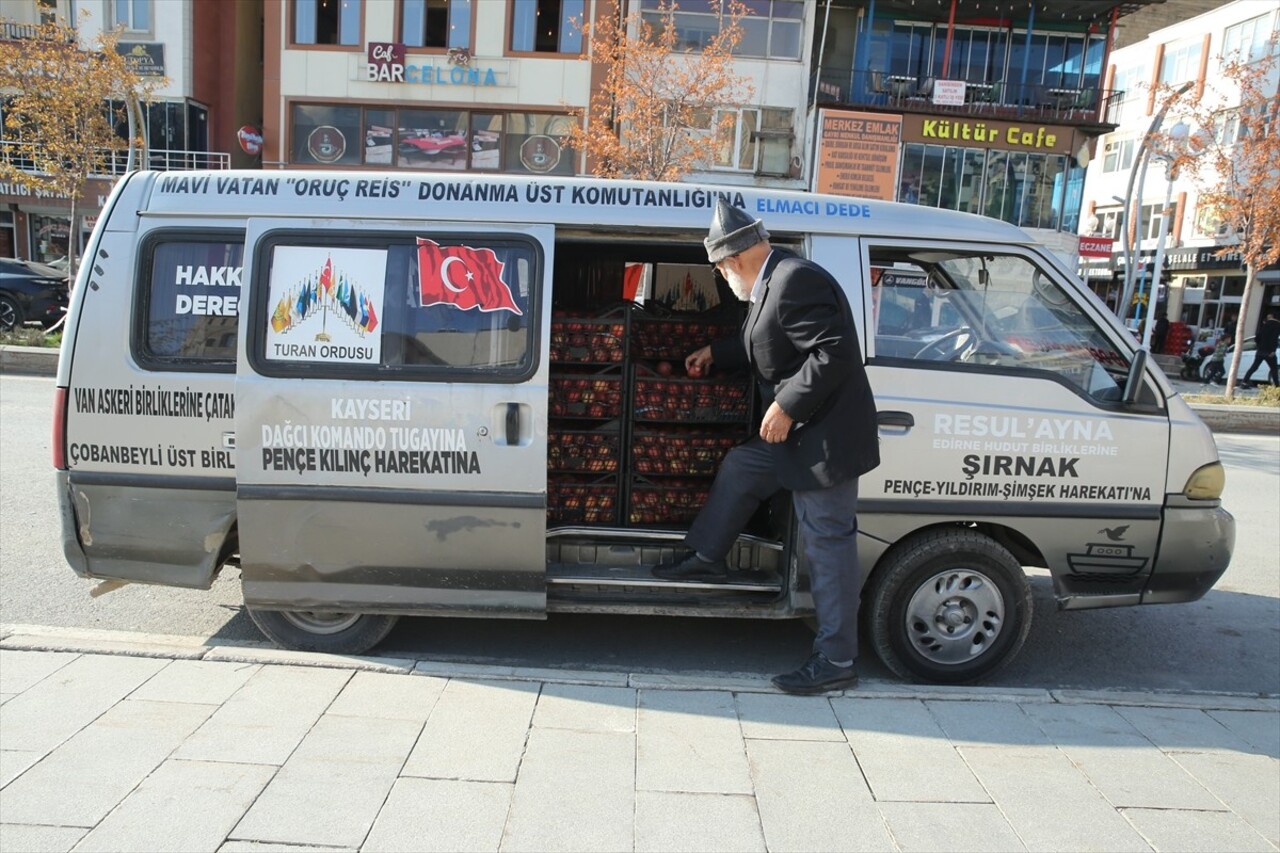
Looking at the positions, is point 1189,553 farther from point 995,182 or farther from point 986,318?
point 995,182

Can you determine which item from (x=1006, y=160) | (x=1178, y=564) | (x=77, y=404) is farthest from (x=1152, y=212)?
(x=77, y=404)

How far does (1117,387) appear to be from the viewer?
405 cm

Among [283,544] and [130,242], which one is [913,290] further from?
[130,242]

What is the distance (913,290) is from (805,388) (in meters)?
0.99

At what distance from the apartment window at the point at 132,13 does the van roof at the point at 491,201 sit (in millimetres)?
29505

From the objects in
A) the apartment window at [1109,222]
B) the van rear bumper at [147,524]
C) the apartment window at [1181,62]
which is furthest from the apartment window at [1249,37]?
the van rear bumper at [147,524]

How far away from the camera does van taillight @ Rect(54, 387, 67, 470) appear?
3.87 meters

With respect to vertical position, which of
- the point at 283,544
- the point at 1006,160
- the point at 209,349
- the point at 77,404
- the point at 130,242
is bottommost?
the point at 283,544

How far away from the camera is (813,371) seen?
3.51 meters

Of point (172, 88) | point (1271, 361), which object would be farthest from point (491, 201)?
point (172, 88)

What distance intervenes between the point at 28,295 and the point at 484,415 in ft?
60.5

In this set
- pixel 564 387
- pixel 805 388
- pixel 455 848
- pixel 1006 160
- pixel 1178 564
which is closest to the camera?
pixel 455 848

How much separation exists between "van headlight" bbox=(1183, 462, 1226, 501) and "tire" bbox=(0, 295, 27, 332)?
66.6 ft

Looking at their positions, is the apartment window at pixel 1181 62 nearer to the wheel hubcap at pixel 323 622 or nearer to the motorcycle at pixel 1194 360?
the motorcycle at pixel 1194 360
